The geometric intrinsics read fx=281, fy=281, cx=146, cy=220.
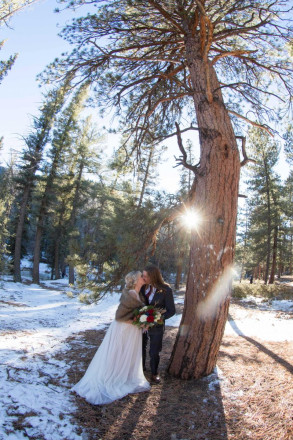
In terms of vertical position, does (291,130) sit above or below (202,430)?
above

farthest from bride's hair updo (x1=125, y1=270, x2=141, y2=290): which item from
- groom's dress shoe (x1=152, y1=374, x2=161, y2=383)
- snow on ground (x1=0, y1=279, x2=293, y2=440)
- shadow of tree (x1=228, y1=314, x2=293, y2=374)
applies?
shadow of tree (x1=228, y1=314, x2=293, y2=374)

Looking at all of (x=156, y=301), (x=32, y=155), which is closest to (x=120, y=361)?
(x=156, y=301)

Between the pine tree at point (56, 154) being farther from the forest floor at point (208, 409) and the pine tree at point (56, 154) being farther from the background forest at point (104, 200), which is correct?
the forest floor at point (208, 409)

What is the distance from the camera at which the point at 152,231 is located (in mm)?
4945

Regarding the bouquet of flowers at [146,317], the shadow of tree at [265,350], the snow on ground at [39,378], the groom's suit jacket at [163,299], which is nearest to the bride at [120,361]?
the bouquet of flowers at [146,317]

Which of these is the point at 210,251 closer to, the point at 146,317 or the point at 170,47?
the point at 146,317

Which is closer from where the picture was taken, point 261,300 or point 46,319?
point 46,319

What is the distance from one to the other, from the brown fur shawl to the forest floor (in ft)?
3.50


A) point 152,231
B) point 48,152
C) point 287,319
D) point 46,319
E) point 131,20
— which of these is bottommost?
point 46,319

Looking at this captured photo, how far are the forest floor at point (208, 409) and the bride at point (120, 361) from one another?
7.4 inches

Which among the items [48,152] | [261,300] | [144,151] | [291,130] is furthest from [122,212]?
[48,152]

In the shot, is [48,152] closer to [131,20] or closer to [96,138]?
[96,138]

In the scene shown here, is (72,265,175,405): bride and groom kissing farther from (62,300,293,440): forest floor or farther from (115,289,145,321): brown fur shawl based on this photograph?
(62,300,293,440): forest floor

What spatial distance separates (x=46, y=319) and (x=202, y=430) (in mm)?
8430
